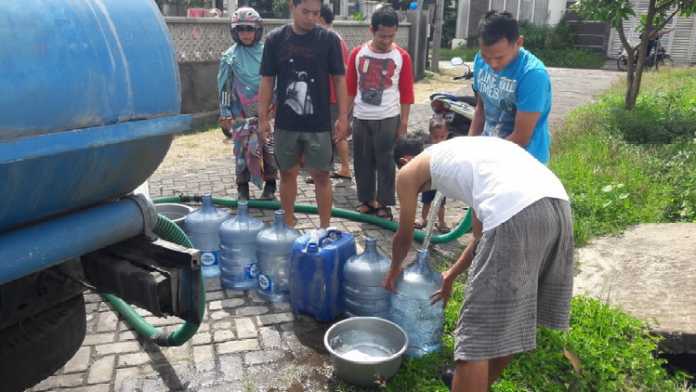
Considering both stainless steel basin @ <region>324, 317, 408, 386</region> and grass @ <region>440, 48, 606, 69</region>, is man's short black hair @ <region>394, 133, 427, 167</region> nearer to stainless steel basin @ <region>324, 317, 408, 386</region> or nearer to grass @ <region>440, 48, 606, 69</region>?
stainless steel basin @ <region>324, 317, 408, 386</region>

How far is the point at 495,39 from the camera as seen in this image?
10.7ft

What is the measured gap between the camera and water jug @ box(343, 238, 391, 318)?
3355mm

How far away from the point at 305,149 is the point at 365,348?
182 centimetres

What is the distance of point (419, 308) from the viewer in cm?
319

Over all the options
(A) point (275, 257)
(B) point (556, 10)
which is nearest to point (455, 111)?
(A) point (275, 257)

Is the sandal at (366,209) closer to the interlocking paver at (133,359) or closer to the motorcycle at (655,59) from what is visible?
the interlocking paver at (133,359)

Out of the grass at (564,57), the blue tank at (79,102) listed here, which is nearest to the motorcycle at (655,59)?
the grass at (564,57)

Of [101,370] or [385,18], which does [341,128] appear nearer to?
[385,18]

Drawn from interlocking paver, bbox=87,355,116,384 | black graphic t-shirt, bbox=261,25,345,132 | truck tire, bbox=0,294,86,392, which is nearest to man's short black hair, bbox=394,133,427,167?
black graphic t-shirt, bbox=261,25,345,132

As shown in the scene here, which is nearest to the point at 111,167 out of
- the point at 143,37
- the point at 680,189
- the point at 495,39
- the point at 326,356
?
the point at 143,37

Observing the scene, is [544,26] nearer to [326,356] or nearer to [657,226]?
[657,226]

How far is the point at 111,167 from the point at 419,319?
187 centimetres

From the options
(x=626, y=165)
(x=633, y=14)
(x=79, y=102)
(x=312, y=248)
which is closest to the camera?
(x=79, y=102)

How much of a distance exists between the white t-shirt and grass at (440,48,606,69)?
20960mm
